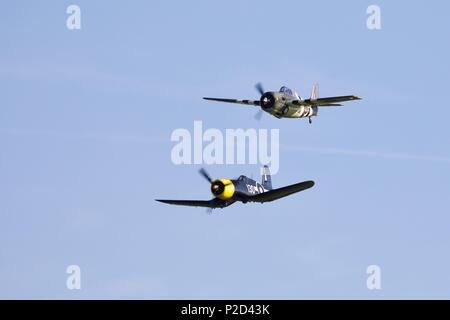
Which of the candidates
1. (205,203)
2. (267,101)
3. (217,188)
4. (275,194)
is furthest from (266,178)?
(267,101)

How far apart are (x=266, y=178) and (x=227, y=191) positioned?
821 centimetres

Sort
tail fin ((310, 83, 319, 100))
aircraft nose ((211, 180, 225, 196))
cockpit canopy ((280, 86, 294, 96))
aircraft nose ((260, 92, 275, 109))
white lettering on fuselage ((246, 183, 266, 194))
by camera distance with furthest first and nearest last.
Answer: tail fin ((310, 83, 319, 100)) → cockpit canopy ((280, 86, 294, 96)) → aircraft nose ((260, 92, 275, 109)) → white lettering on fuselage ((246, 183, 266, 194)) → aircraft nose ((211, 180, 225, 196))

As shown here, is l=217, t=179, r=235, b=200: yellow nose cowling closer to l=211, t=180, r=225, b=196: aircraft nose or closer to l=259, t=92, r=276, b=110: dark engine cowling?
l=211, t=180, r=225, b=196: aircraft nose

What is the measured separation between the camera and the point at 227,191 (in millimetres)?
108312

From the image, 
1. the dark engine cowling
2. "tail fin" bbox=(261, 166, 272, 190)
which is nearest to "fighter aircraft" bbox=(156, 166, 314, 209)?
"tail fin" bbox=(261, 166, 272, 190)

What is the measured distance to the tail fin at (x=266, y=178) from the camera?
115000 millimetres

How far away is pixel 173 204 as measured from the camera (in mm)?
115375

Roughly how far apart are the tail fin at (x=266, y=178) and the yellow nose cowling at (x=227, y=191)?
6332 millimetres

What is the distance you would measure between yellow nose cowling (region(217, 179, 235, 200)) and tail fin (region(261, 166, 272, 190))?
6332mm

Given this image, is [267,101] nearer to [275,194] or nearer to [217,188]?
[275,194]

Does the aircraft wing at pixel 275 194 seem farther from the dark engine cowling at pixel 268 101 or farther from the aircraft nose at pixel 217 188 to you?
the dark engine cowling at pixel 268 101

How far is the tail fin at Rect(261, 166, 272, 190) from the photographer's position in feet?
377
